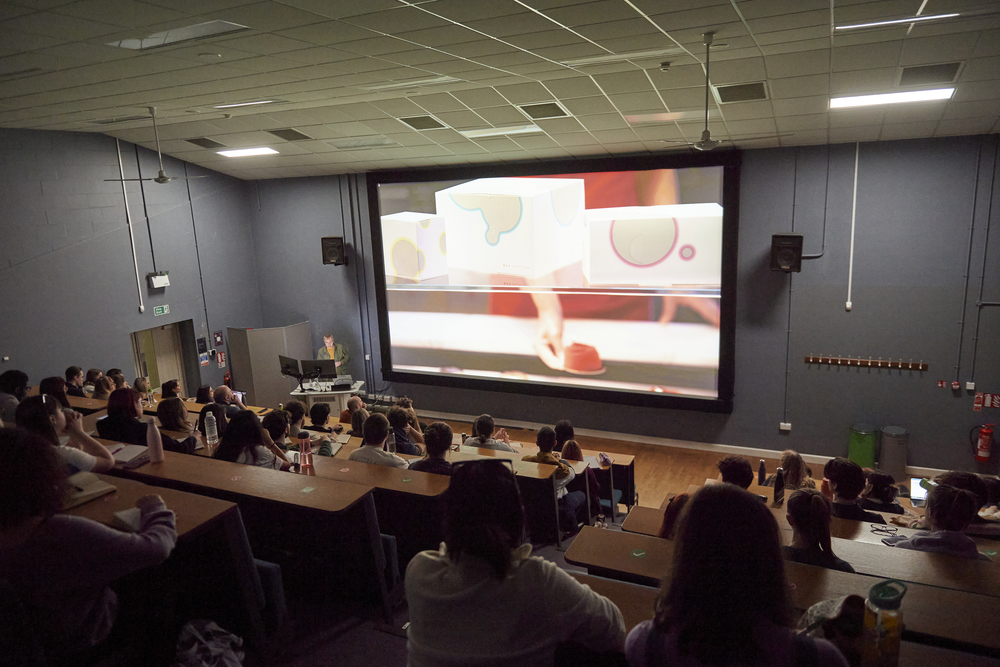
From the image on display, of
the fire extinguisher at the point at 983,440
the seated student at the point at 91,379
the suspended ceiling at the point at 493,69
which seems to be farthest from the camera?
the seated student at the point at 91,379

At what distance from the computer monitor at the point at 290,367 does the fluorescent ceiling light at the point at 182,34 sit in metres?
5.20

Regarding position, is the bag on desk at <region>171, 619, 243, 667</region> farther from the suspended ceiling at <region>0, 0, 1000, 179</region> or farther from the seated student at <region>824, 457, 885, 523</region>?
the seated student at <region>824, 457, 885, 523</region>

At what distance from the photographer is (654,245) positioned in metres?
7.20

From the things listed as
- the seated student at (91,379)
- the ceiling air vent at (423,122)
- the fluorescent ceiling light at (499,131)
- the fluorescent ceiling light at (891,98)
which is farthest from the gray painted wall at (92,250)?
the fluorescent ceiling light at (891,98)

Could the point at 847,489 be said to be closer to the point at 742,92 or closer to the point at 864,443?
the point at 742,92

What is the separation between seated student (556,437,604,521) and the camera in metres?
4.70

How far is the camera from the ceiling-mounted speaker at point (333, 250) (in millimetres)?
9078

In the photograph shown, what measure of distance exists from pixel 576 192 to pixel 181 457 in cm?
552

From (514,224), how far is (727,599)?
6866 mm

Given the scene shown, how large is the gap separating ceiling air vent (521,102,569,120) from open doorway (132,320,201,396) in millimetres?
5968

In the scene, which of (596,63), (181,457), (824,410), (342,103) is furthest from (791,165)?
(181,457)

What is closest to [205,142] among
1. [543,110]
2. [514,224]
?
[514,224]

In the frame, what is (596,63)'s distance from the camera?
4.45 m

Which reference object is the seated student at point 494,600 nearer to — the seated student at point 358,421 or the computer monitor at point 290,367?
the seated student at point 358,421
